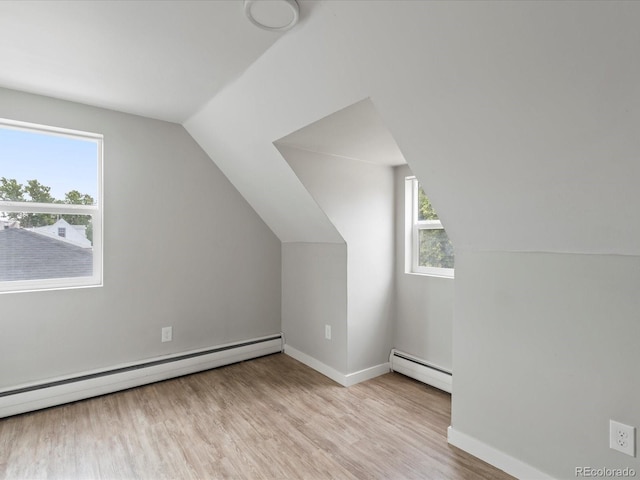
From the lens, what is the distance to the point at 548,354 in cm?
173

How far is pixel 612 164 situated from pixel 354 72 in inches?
44.6

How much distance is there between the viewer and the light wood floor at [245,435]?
1868 millimetres

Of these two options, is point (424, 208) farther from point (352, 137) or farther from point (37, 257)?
point (37, 257)

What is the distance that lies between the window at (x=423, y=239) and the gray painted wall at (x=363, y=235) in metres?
0.17

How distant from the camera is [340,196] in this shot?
286cm

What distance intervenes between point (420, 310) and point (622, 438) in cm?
157

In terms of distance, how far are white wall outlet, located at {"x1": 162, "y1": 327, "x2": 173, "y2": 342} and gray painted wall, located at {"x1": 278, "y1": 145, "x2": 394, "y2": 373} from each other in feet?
5.19

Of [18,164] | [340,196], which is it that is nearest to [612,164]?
[340,196]

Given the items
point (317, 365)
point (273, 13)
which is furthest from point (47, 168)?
point (317, 365)

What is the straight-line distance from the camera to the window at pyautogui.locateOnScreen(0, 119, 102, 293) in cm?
247

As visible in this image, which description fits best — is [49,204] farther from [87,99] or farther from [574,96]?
[574,96]

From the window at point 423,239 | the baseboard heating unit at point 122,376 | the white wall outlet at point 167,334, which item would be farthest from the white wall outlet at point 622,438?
the white wall outlet at point 167,334

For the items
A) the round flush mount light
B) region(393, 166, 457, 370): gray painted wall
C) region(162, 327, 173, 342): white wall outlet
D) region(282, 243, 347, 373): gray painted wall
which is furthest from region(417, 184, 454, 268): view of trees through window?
region(162, 327, 173, 342): white wall outlet

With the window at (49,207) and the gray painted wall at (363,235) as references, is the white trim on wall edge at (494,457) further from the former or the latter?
the window at (49,207)
